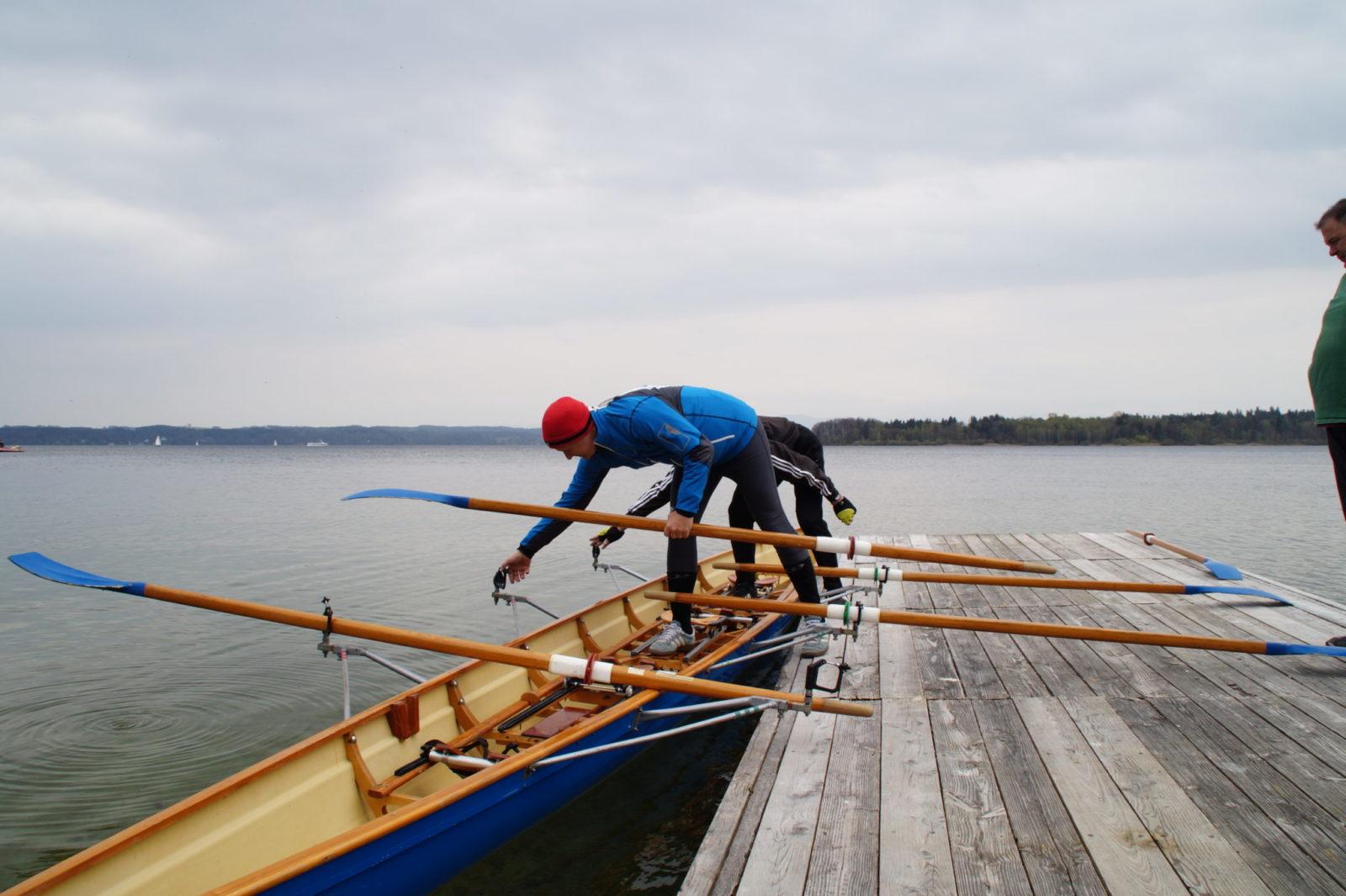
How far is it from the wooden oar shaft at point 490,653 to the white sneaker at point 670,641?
2.09 m

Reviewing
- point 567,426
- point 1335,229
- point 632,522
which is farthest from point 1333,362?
point 567,426

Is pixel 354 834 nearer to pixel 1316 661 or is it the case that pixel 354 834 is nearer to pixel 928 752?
pixel 928 752

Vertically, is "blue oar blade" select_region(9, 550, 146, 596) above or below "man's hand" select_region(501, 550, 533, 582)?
above

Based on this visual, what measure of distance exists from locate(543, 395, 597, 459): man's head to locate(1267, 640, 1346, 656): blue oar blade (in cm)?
429

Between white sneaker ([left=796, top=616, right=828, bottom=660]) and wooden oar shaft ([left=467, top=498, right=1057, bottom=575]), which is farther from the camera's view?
white sneaker ([left=796, top=616, right=828, bottom=660])

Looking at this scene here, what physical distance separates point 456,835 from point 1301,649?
5150mm

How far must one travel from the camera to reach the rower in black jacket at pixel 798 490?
22.8 feet

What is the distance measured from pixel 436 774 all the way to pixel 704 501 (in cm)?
248

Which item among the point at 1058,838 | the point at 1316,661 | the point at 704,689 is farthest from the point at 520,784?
the point at 1316,661

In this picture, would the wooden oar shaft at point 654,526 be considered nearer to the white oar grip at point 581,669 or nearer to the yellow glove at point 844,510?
the white oar grip at point 581,669

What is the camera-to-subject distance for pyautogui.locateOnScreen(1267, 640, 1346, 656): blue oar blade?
4902 mm

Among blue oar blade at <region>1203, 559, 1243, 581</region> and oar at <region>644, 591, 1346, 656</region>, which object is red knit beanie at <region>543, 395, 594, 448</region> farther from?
blue oar blade at <region>1203, 559, 1243, 581</region>

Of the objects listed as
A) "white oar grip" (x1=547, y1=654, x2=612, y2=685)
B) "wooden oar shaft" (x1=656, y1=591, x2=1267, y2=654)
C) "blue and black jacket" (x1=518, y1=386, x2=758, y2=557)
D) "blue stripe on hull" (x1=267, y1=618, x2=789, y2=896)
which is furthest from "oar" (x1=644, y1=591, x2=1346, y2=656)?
"white oar grip" (x1=547, y1=654, x2=612, y2=685)

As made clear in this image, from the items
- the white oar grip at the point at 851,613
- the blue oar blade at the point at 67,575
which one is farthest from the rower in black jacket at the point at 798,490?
the blue oar blade at the point at 67,575
